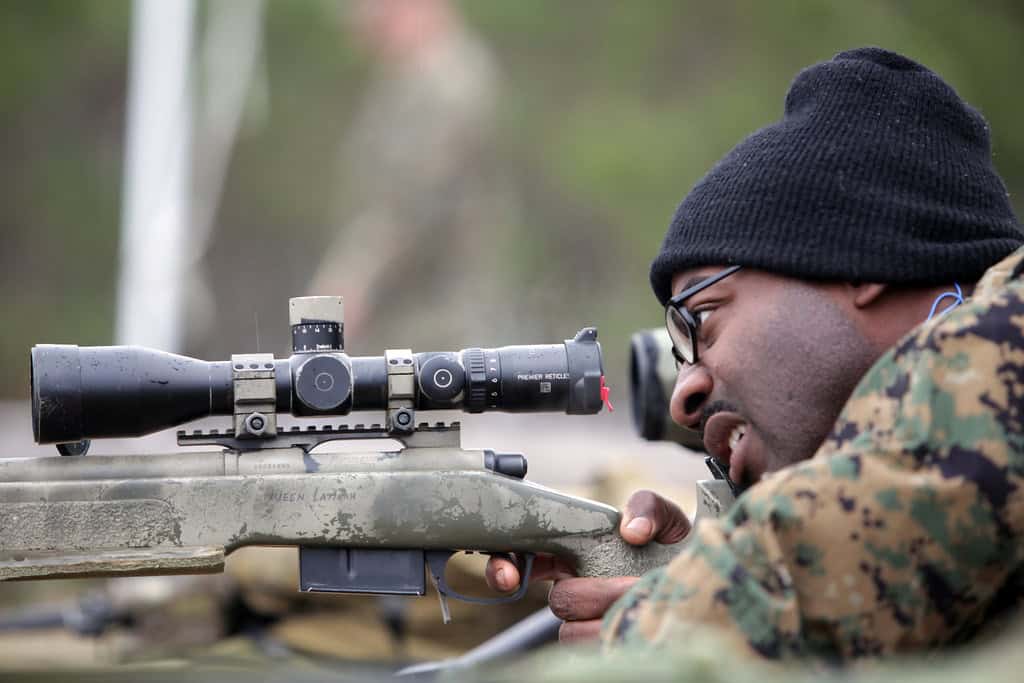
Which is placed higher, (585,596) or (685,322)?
(685,322)

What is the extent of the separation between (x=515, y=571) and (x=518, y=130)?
16.2m

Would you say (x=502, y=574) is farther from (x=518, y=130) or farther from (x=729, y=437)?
(x=518, y=130)

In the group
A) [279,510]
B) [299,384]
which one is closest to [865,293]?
[299,384]

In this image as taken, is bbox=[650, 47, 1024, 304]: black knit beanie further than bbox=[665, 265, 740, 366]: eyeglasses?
No

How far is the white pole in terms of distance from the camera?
16703 mm

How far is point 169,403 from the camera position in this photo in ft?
8.43

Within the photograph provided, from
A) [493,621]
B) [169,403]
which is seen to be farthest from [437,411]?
[493,621]

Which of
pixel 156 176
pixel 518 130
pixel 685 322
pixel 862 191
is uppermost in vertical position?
pixel 518 130

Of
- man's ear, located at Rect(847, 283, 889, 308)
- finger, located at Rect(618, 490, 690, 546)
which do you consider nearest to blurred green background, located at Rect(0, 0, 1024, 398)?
finger, located at Rect(618, 490, 690, 546)

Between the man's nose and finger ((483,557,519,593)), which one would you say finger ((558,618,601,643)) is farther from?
the man's nose

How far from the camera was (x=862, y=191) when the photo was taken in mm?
2105

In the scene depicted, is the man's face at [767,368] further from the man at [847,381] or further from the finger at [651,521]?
the finger at [651,521]

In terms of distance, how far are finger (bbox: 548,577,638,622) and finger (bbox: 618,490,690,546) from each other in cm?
10

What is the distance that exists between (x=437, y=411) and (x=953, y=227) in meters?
1.21
